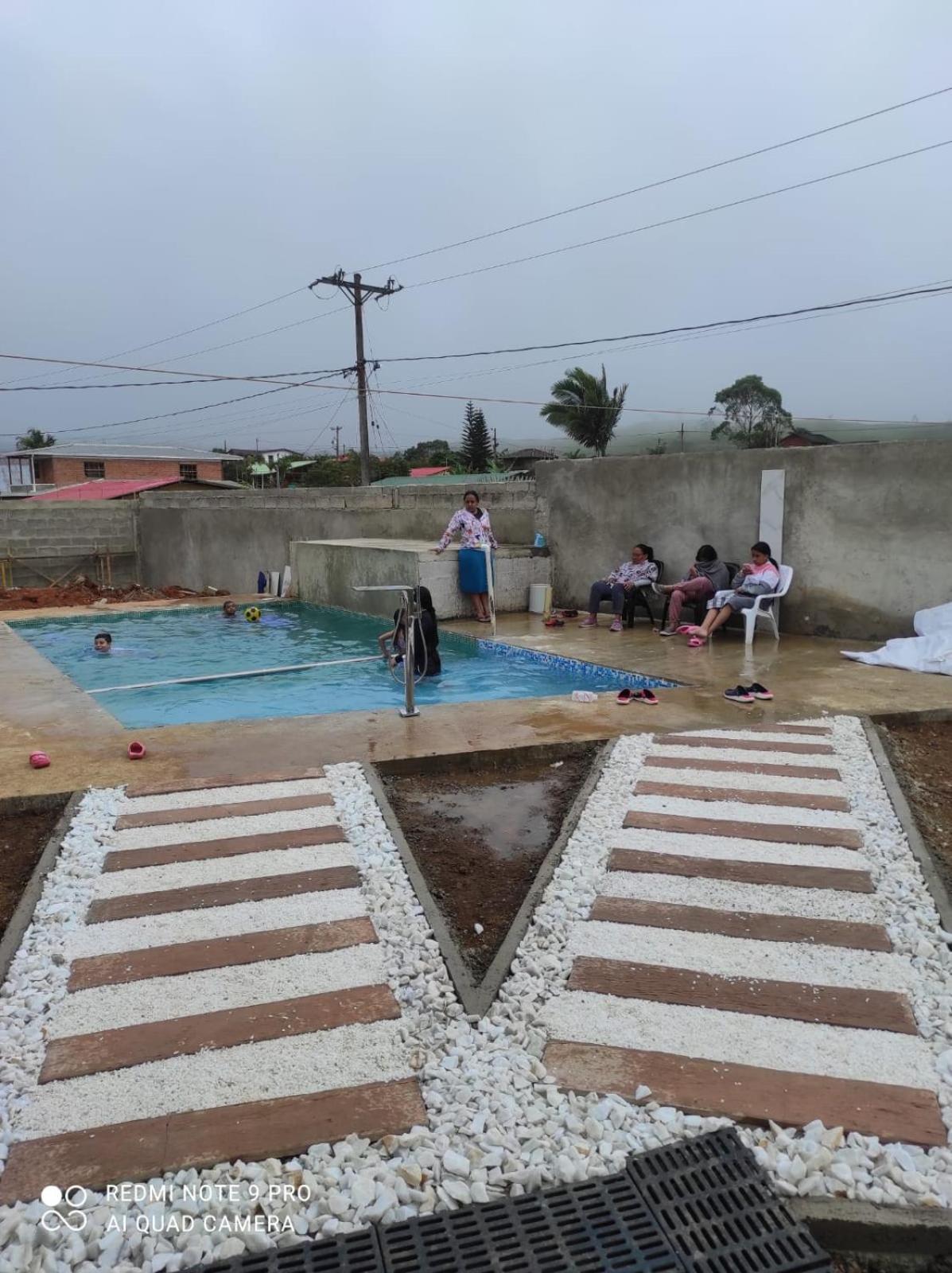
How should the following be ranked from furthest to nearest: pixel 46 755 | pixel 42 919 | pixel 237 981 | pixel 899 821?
pixel 46 755 < pixel 899 821 < pixel 42 919 < pixel 237 981

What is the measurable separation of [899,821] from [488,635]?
5867 millimetres

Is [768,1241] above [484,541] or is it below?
below

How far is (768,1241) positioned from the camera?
1967mm

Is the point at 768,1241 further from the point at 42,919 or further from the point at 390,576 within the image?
the point at 390,576

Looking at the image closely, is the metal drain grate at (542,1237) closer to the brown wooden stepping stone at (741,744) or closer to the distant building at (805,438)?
the brown wooden stepping stone at (741,744)

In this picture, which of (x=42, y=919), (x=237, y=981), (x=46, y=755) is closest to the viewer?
(x=237, y=981)

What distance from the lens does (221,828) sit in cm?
402

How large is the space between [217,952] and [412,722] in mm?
2618

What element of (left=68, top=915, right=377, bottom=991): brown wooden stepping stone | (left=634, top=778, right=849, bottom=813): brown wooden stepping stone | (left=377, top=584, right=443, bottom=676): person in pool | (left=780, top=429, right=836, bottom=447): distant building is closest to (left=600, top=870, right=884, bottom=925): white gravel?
(left=634, top=778, right=849, bottom=813): brown wooden stepping stone

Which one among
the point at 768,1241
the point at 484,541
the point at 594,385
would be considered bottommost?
the point at 768,1241

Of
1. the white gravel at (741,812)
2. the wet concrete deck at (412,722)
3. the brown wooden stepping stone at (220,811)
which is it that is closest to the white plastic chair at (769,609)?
the wet concrete deck at (412,722)

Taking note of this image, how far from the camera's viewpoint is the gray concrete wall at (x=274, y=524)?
42.9 feet

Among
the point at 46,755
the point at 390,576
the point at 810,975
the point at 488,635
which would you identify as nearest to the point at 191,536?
the point at 390,576
